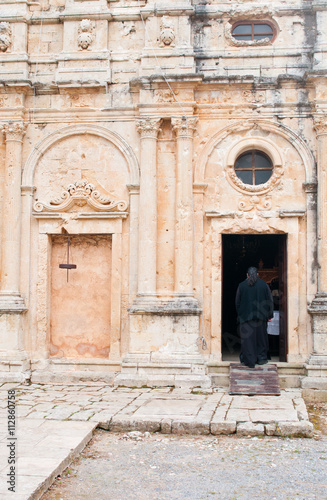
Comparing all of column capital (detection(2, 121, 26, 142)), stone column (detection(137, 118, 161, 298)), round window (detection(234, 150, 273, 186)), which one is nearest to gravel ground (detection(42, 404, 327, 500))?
stone column (detection(137, 118, 161, 298))

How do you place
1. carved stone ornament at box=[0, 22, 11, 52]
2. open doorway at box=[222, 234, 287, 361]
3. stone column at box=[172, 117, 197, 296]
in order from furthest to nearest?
open doorway at box=[222, 234, 287, 361] → carved stone ornament at box=[0, 22, 11, 52] → stone column at box=[172, 117, 197, 296]

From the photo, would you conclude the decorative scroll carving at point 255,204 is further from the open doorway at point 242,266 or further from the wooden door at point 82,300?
the wooden door at point 82,300

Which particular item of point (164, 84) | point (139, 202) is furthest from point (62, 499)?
point (164, 84)

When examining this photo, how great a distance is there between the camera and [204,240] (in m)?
10.5

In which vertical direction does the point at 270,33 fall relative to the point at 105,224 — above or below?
above

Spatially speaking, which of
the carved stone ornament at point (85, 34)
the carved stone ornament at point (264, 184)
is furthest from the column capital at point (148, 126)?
the carved stone ornament at point (85, 34)

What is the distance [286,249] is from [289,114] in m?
2.49

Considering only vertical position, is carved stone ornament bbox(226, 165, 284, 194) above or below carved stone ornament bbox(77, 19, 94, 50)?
below

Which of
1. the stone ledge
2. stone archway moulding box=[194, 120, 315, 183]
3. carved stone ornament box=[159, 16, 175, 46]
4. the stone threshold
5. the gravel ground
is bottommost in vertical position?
the gravel ground

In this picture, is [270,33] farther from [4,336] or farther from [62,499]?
[62,499]

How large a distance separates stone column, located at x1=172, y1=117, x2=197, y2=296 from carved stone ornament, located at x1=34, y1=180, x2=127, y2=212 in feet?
3.61

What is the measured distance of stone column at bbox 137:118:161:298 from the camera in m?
10.2

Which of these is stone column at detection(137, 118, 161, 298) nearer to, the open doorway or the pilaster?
the pilaster

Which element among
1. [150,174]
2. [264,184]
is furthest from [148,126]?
[264,184]
